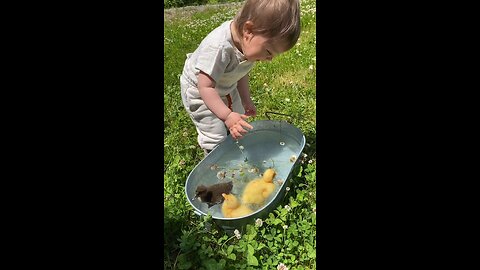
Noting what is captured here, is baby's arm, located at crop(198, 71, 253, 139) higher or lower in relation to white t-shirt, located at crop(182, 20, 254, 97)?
lower

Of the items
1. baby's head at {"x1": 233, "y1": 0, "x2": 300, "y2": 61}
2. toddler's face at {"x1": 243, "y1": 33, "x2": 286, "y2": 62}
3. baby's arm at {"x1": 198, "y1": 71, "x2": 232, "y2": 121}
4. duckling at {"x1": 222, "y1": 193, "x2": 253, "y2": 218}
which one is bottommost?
duckling at {"x1": 222, "y1": 193, "x2": 253, "y2": 218}

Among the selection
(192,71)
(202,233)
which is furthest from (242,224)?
(192,71)

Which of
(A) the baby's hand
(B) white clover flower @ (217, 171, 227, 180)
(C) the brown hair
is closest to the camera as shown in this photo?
(C) the brown hair

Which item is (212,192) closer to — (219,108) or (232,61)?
(219,108)

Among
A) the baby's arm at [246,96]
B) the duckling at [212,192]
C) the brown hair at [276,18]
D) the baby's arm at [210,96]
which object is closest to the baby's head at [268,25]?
the brown hair at [276,18]

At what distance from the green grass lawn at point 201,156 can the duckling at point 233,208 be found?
84 mm

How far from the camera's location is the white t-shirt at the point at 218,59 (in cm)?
130

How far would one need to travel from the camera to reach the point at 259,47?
122cm

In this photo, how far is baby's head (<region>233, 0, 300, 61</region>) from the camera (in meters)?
1.15

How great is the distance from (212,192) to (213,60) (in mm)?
391

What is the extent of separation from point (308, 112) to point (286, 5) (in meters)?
0.55

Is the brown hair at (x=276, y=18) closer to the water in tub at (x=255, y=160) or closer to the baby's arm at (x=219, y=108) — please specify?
the baby's arm at (x=219, y=108)

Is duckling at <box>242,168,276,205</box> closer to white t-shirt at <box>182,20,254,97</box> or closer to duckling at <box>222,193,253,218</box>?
duckling at <box>222,193,253,218</box>

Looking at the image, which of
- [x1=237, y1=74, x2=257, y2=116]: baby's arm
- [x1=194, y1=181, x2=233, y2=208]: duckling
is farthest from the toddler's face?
[x1=194, y1=181, x2=233, y2=208]: duckling
